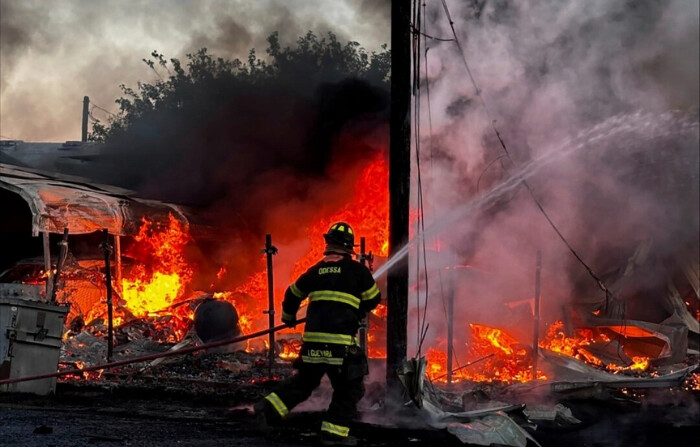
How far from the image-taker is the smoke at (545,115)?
11727mm

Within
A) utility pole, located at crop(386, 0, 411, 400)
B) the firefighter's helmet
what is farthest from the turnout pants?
utility pole, located at crop(386, 0, 411, 400)

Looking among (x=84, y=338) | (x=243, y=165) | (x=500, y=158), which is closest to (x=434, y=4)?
(x=500, y=158)

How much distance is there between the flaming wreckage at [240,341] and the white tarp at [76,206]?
0.09 feet

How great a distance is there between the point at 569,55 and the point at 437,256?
173 inches

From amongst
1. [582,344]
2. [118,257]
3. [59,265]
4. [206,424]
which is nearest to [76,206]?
[118,257]

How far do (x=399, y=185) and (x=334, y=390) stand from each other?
2.29 metres

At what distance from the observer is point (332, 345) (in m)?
5.86

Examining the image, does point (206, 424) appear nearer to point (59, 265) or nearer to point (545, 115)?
point (59, 265)

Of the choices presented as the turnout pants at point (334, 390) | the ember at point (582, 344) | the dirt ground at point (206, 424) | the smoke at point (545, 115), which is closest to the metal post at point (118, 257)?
the dirt ground at point (206, 424)

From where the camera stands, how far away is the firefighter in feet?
19.1

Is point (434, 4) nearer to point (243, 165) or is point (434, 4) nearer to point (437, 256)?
point (437, 256)

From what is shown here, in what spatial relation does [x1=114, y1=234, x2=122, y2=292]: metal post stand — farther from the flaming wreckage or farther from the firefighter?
the firefighter

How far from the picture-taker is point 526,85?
12047 mm

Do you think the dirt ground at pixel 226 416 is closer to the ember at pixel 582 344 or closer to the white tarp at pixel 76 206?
the ember at pixel 582 344
